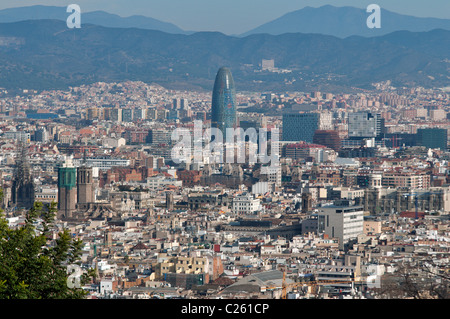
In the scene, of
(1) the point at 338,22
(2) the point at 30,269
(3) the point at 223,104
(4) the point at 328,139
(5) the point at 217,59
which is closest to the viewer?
(2) the point at 30,269

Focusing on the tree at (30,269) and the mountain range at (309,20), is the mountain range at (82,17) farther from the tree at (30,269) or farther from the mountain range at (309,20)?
the tree at (30,269)

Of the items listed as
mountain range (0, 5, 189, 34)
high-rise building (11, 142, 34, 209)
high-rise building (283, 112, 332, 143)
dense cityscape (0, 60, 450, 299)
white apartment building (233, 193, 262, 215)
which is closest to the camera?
dense cityscape (0, 60, 450, 299)

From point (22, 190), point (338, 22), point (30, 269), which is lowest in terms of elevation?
point (22, 190)

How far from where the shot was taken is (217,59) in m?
76.2

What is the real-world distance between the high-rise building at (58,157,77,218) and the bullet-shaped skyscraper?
3188cm

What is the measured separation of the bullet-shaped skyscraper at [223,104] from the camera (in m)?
58.4

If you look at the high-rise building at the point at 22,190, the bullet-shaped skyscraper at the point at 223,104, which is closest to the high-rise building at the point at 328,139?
the bullet-shaped skyscraper at the point at 223,104

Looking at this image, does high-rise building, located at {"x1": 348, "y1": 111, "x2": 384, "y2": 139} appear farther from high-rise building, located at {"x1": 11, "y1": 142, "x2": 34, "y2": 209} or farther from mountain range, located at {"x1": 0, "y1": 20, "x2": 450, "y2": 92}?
high-rise building, located at {"x1": 11, "y1": 142, "x2": 34, "y2": 209}

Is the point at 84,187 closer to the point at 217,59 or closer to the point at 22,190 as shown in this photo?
the point at 22,190

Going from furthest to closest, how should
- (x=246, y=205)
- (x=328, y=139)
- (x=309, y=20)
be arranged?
(x=309, y=20) → (x=328, y=139) → (x=246, y=205)

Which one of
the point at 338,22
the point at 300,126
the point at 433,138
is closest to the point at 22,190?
the point at 433,138

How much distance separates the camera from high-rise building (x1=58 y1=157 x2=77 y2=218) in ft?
77.2

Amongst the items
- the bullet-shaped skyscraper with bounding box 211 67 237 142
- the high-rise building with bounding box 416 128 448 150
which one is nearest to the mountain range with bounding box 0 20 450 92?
the bullet-shaped skyscraper with bounding box 211 67 237 142

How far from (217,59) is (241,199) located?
168 ft
